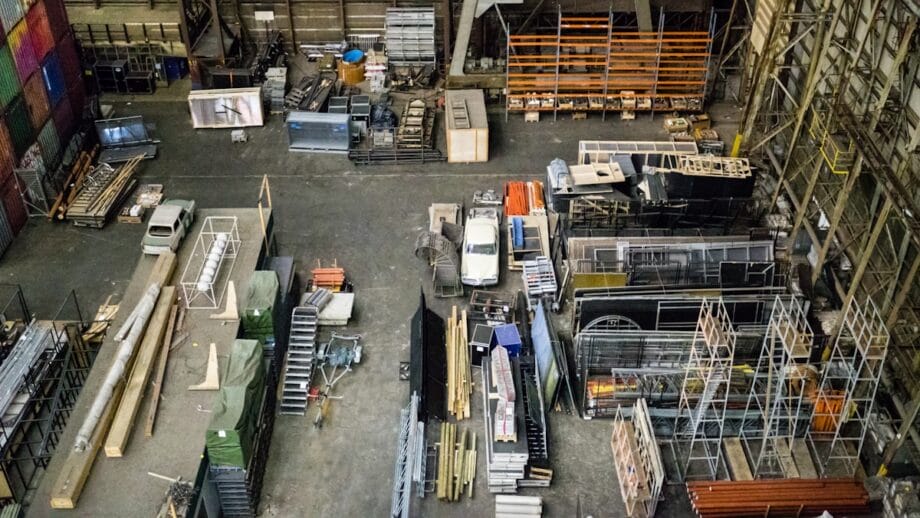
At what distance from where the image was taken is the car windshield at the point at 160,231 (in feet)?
88.5

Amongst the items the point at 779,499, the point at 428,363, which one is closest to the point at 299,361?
the point at 428,363

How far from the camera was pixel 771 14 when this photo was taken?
31141 millimetres

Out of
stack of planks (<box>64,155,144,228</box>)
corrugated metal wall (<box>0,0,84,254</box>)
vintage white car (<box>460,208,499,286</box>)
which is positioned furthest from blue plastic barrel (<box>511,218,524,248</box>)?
corrugated metal wall (<box>0,0,84,254</box>)

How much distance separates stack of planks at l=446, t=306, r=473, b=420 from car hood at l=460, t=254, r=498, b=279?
5.17 feet

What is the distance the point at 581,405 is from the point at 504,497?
387 cm

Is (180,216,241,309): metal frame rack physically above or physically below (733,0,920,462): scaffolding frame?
below

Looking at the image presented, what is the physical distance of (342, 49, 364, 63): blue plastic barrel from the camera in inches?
1565

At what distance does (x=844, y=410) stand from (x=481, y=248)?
464 inches

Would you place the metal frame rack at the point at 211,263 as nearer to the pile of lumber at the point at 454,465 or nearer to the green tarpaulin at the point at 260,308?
the green tarpaulin at the point at 260,308

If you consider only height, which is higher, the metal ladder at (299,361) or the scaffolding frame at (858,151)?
the scaffolding frame at (858,151)

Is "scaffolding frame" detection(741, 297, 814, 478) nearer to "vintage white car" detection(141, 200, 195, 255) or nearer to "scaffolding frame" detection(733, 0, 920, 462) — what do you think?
"scaffolding frame" detection(733, 0, 920, 462)

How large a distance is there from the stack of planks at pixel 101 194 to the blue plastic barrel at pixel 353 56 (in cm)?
991

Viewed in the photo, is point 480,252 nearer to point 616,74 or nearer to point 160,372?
point 160,372

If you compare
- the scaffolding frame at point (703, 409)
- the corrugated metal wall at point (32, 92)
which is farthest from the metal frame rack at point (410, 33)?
the scaffolding frame at point (703, 409)
